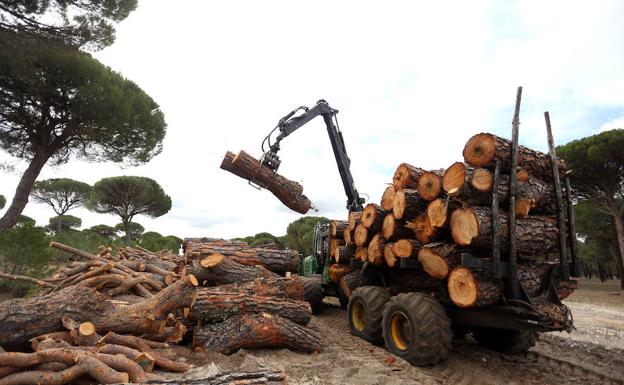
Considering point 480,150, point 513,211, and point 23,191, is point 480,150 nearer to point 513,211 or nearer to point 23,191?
point 513,211

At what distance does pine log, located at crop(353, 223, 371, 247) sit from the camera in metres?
6.19

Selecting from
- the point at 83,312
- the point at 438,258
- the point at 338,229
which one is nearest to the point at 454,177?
the point at 438,258

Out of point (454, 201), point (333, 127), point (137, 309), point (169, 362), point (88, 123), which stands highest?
point (88, 123)

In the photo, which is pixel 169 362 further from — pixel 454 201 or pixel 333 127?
pixel 333 127

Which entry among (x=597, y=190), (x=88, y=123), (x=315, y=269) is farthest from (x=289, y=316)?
(x=597, y=190)

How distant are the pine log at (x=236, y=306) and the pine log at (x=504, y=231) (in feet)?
8.32

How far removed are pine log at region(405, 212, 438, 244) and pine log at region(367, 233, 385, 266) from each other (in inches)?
24.0

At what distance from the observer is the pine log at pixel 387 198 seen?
5.72 m

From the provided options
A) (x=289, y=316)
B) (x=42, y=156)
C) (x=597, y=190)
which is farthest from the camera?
(x=597, y=190)

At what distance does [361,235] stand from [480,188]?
2392 mm

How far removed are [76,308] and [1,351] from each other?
79 cm

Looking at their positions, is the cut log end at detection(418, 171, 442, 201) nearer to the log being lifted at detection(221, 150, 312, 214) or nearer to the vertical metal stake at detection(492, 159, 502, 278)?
the vertical metal stake at detection(492, 159, 502, 278)

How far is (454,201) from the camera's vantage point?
181 inches

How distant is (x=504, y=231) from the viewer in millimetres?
4344
